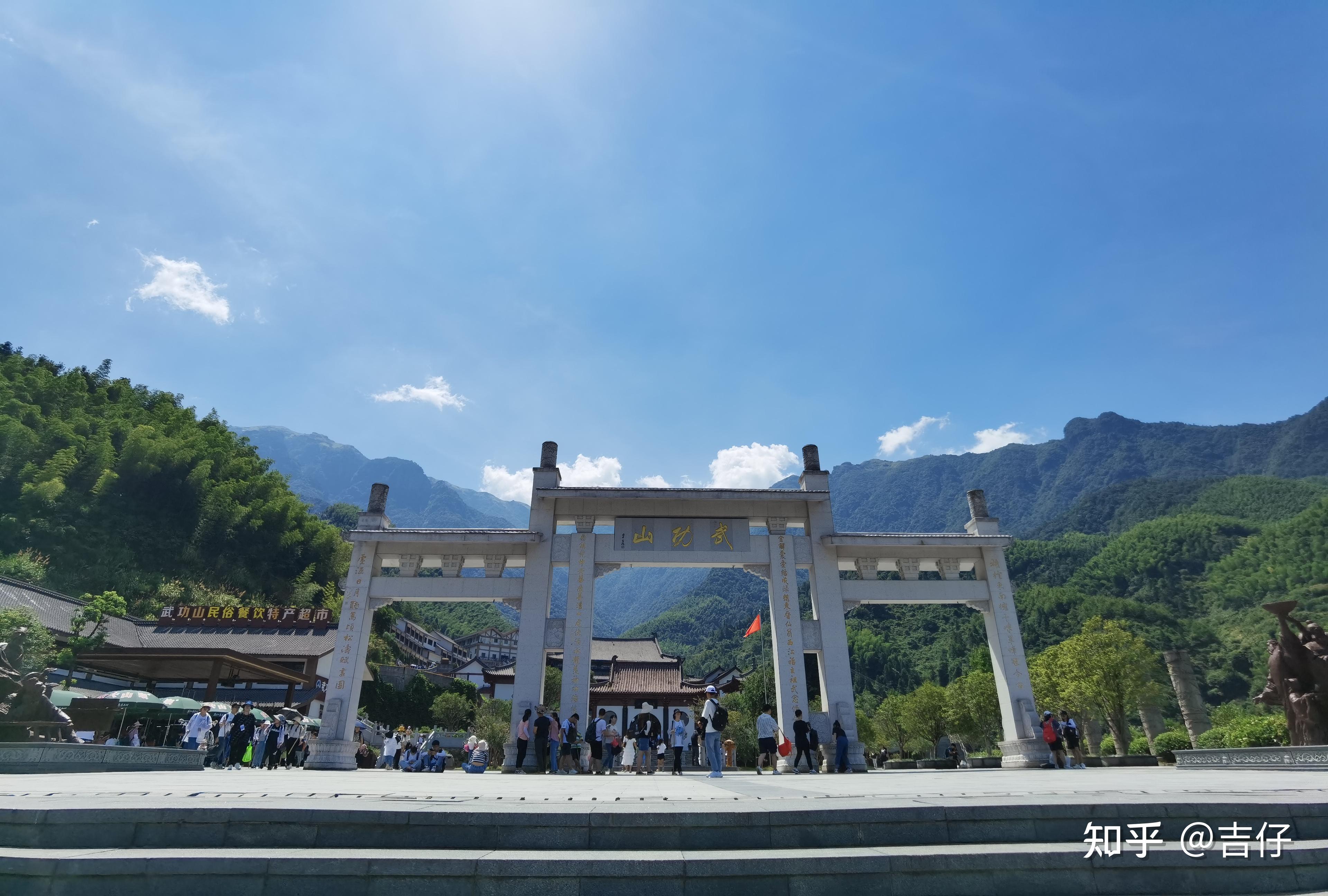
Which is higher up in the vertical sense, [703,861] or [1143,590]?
[1143,590]

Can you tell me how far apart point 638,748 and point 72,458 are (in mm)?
40898

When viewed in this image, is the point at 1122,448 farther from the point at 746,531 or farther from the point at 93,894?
the point at 93,894

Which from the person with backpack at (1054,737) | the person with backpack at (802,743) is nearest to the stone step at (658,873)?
the person with backpack at (802,743)

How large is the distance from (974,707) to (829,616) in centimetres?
1933

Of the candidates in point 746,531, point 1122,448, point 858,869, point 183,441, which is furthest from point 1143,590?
point 1122,448

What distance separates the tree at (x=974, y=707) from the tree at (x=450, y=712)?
2571cm

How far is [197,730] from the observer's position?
14469mm

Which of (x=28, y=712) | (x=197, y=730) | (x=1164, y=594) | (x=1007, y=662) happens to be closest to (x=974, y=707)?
(x=1007, y=662)

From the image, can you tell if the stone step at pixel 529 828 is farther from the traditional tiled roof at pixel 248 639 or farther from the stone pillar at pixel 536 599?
the traditional tiled roof at pixel 248 639

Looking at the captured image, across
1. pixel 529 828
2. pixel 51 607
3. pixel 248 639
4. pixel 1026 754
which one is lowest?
pixel 529 828

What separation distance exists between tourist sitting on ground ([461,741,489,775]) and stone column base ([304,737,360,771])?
320cm

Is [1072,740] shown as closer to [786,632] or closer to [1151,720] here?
[786,632]

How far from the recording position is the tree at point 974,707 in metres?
31.4

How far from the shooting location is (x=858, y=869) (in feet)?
13.3
